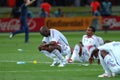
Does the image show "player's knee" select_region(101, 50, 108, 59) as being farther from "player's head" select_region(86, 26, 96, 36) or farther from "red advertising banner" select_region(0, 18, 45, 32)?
"red advertising banner" select_region(0, 18, 45, 32)

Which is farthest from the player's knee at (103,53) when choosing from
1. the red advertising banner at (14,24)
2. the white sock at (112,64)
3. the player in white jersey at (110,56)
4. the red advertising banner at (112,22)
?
the red advertising banner at (112,22)

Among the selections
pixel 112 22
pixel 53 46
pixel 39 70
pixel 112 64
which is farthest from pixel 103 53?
pixel 112 22

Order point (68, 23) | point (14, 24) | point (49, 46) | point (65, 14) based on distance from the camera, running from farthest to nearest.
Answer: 1. point (65, 14)
2. point (68, 23)
3. point (14, 24)
4. point (49, 46)

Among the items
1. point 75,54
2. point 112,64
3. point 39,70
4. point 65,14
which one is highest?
point 112,64

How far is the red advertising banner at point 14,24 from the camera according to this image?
1591 inches

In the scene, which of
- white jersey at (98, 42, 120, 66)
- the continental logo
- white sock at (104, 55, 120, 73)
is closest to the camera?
white sock at (104, 55, 120, 73)

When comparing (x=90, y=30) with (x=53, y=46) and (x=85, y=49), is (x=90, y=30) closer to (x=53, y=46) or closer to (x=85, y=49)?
(x=85, y=49)

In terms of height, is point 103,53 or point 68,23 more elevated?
point 103,53

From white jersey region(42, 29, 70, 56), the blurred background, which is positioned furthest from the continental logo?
white jersey region(42, 29, 70, 56)

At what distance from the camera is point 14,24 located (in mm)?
40625

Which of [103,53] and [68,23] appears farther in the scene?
[68,23]

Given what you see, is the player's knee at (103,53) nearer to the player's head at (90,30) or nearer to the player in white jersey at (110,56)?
the player in white jersey at (110,56)

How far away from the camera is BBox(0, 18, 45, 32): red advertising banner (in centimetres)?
4041

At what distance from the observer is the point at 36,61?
2058cm
